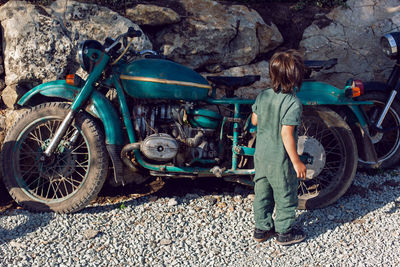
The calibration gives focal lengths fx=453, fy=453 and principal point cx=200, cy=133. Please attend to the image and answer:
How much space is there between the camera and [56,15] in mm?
4770

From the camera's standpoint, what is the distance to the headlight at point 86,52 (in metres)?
3.95

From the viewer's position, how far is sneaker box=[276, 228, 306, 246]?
3.73 m

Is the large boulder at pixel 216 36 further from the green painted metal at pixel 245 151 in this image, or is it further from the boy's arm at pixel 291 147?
the boy's arm at pixel 291 147

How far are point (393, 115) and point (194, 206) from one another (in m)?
2.55

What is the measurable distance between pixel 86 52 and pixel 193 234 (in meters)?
1.84

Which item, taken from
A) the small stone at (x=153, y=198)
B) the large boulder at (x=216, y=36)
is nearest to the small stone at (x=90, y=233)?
the small stone at (x=153, y=198)

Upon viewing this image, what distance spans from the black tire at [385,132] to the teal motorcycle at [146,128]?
2.49ft

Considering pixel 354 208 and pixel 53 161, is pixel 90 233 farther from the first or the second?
pixel 354 208

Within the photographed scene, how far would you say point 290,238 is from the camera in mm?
3744

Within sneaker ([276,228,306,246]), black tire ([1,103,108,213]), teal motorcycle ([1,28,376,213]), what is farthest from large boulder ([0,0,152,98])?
sneaker ([276,228,306,246])

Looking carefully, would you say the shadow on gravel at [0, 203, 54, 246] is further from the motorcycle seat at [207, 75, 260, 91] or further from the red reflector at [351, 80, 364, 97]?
the red reflector at [351, 80, 364, 97]

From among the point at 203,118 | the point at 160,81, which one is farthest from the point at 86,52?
the point at 203,118

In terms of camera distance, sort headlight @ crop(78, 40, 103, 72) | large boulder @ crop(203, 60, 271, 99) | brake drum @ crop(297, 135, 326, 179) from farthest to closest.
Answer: large boulder @ crop(203, 60, 271, 99) → brake drum @ crop(297, 135, 326, 179) → headlight @ crop(78, 40, 103, 72)

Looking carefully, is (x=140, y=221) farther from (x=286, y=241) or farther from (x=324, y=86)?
(x=324, y=86)
